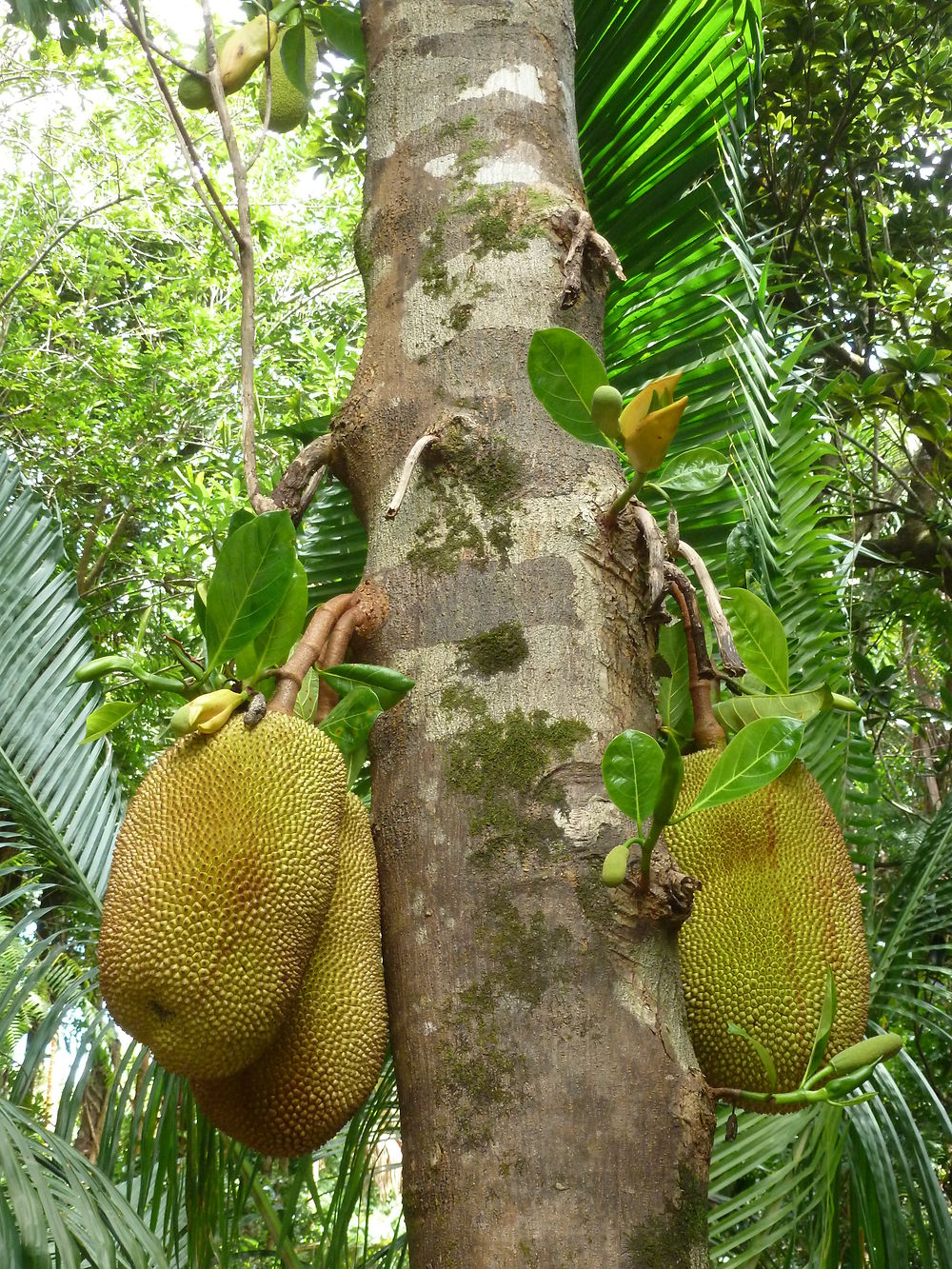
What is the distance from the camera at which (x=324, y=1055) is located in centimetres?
63

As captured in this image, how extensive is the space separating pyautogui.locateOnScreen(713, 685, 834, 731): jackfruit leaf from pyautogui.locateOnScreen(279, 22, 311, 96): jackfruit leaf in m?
1.02

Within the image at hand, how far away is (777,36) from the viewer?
271 cm

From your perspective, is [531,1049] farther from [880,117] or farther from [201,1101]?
[880,117]

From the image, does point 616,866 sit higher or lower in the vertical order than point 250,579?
lower

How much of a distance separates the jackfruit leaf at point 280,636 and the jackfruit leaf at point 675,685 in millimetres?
260

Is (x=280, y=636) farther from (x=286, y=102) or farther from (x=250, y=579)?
(x=286, y=102)

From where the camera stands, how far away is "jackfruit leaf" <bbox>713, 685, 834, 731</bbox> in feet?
2.42

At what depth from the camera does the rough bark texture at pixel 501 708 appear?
1.76 feet

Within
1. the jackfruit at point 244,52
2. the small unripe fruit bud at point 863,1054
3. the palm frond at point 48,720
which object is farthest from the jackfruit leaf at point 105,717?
the jackfruit at point 244,52

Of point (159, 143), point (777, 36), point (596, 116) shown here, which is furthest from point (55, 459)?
point (596, 116)

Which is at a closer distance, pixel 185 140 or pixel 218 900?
pixel 218 900

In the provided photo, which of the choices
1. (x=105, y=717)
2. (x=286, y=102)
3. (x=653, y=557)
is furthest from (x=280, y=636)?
(x=286, y=102)

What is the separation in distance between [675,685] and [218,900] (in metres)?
0.37

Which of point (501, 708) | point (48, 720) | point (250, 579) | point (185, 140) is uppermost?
point (185, 140)
